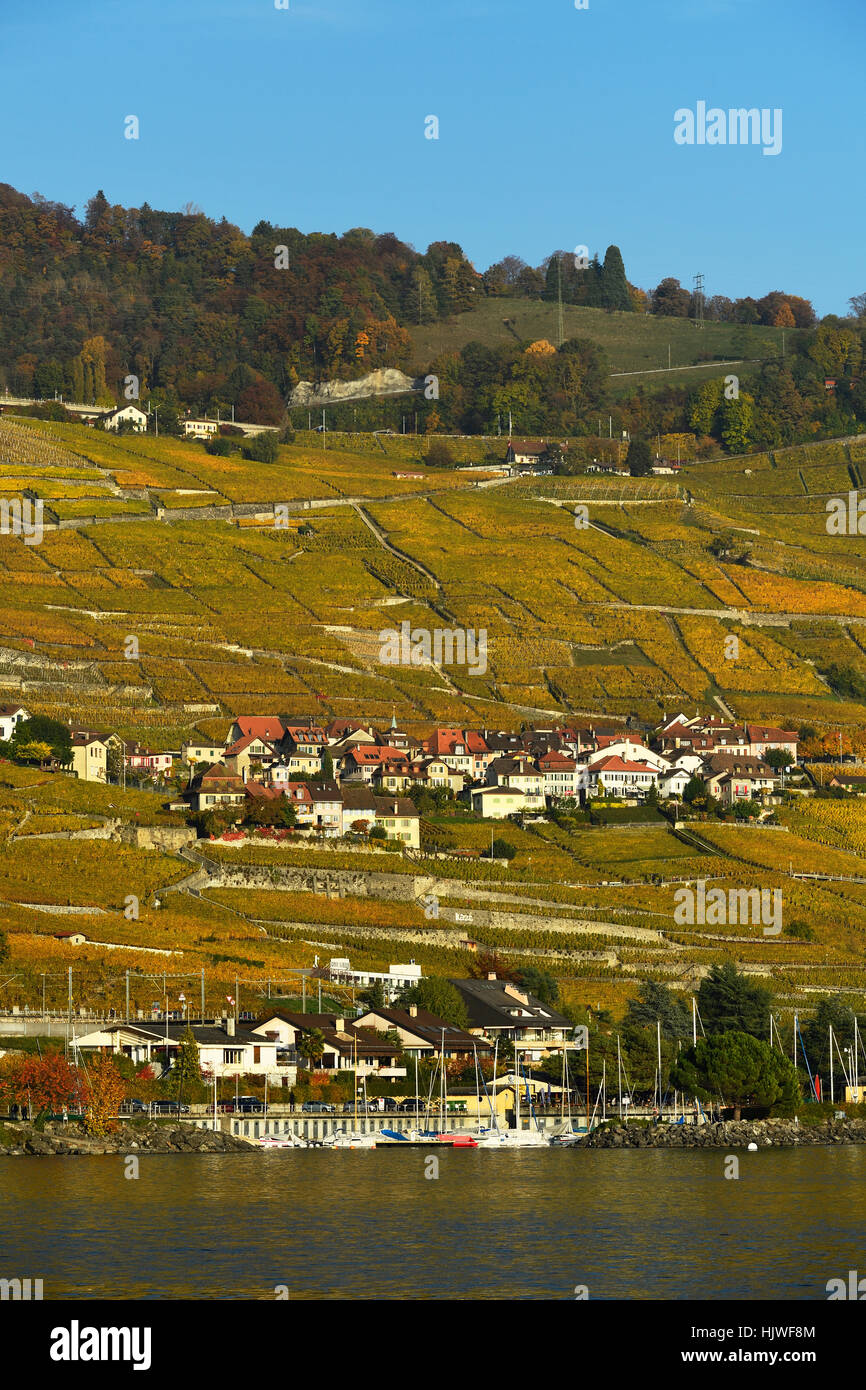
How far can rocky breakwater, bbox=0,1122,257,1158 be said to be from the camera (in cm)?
5609

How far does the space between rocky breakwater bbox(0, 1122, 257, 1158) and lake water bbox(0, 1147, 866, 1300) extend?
3.64 feet

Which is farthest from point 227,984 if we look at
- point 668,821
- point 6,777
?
point 668,821

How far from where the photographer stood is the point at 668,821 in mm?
102938

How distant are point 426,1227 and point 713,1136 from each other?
20.6 meters

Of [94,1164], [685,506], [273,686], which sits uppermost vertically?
[685,506]

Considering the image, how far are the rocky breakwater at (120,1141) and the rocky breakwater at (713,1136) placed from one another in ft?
36.2

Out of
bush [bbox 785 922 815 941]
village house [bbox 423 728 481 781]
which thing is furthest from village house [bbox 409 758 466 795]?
bush [bbox 785 922 815 941]

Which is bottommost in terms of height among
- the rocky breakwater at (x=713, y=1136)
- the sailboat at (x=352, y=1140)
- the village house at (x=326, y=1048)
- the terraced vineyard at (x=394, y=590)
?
the rocky breakwater at (x=713, y=1136)

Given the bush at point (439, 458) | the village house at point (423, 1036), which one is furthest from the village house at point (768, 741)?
the bush at point (439, 458)

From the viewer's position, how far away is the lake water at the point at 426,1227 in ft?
127

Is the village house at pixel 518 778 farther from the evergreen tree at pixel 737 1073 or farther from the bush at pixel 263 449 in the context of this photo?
the bush at pixel 263 449

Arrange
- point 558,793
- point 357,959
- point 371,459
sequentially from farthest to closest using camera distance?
point 371,459 → point 558,793 → point 357,959

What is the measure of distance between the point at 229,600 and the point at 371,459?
56413 millimetres

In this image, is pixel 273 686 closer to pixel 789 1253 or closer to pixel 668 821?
pixel 668 821
